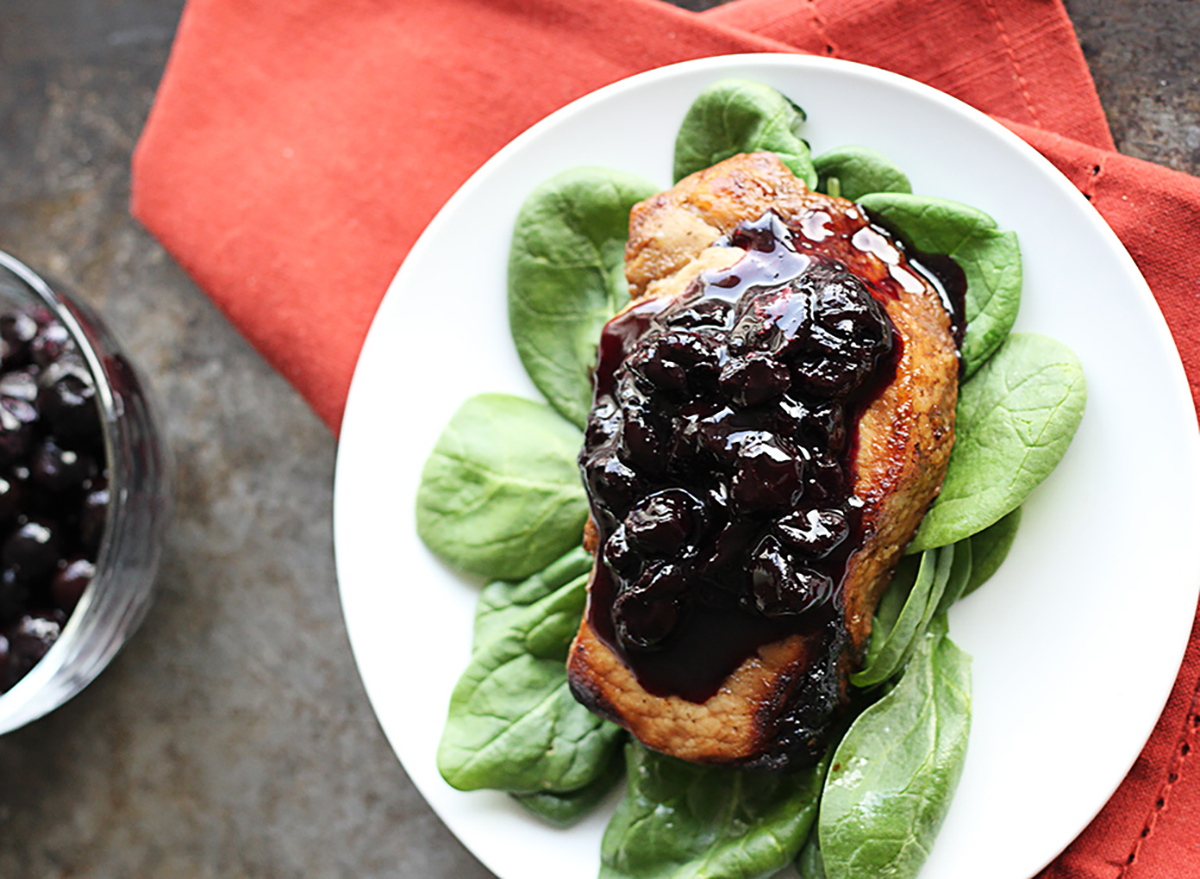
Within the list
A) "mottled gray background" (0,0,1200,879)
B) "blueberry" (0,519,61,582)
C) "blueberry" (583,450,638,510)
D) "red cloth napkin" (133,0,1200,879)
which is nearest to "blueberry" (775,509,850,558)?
"blueberry" (583,450,638,510)

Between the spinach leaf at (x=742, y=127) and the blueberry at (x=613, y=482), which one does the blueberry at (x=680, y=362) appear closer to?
the blueberry at (x=613, y=482)

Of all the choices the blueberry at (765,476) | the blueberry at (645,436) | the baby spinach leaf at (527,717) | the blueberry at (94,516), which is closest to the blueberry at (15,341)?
the blueberry at (94,516)

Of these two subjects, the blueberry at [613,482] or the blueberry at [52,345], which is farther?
the blueberry at [52,345]

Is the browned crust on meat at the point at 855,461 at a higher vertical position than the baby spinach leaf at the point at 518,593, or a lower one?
higher

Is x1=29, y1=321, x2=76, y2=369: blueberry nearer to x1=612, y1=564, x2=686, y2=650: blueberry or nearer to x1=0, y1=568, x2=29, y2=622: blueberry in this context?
x1=0, y1=568, x2=29, y2=622: blueberry

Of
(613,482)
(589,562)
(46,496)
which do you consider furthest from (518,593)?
(46,496)

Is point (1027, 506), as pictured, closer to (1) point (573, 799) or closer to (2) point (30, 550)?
(1) point (573, 799)
